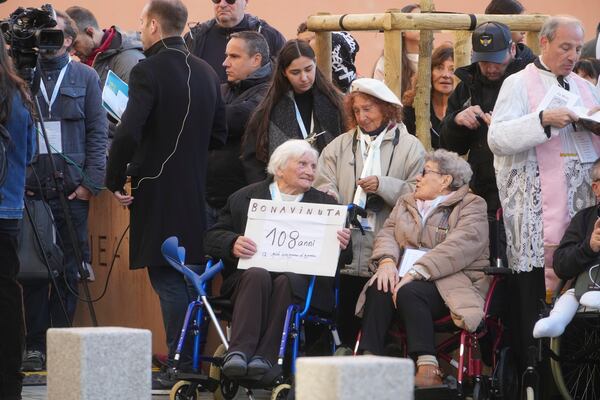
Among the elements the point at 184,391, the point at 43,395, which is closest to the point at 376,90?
the point at 184,391

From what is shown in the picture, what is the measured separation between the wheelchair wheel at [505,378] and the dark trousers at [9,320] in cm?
264

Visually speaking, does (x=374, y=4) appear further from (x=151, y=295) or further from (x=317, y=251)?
(x=317, y=251)

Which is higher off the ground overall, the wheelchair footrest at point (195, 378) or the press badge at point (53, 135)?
the press badge at point (53, 135)

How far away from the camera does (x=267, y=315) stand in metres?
9.08

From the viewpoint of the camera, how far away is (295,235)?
927 centimetres

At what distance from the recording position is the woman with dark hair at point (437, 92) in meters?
11.1

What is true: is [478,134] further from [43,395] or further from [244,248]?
[43,395]

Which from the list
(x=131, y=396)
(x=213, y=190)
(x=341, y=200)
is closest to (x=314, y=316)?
(x=341, y=200)

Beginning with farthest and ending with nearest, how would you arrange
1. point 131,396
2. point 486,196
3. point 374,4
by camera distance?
1. point 374,4
2. point 486,196
3. point 131,396

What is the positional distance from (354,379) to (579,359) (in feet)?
9.97

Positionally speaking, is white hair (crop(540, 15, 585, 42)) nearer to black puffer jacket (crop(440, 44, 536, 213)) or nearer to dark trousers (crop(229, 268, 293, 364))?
black puffer jacket (crop(440, 44, 536, 213))

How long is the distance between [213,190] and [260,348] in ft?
6.05

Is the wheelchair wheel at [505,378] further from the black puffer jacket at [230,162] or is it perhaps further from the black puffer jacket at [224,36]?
the black puffer jacket at [224,36]

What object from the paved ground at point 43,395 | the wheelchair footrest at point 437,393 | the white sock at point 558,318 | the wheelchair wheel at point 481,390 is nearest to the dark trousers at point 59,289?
the paved ground at point 43,395
